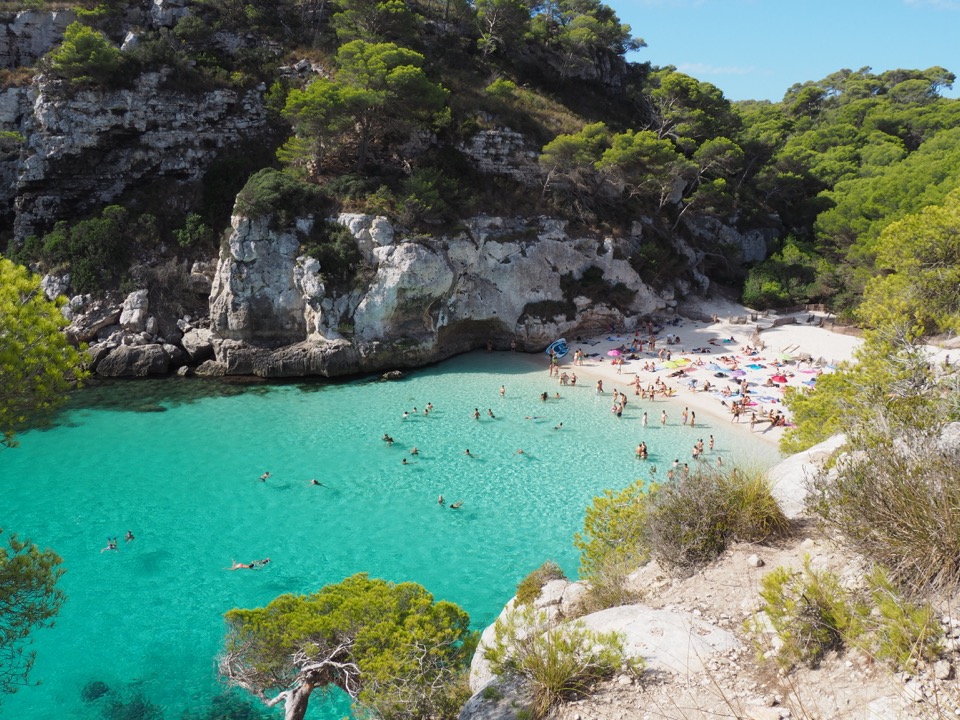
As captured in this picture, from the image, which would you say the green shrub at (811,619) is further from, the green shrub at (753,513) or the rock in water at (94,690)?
the rock in water at (94,690)

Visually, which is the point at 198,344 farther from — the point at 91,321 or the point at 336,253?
the point at 336,253

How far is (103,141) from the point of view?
29.2 metres

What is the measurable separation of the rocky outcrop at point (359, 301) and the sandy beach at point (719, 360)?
575cm

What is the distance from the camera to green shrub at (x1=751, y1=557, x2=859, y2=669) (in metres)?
4.91

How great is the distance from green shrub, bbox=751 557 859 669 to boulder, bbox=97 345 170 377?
28.1m

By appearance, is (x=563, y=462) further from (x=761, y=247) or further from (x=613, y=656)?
(x=761, y=247)

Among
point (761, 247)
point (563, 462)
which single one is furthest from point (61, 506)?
point (761, 247)

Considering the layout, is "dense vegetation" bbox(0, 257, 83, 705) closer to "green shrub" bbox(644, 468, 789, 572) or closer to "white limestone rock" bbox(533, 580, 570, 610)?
"white limestone rock" bbox(533, 580, 570, 610)

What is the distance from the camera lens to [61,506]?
52.5 feet

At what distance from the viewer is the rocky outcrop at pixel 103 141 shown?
2817cm

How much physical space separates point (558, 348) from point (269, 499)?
56.9ft

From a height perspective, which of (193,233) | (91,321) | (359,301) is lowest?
(91,321)

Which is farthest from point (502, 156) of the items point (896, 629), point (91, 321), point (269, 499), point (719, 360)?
point (896, 629)

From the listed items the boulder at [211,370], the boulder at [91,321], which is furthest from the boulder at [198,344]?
the boulder at [91,321]
